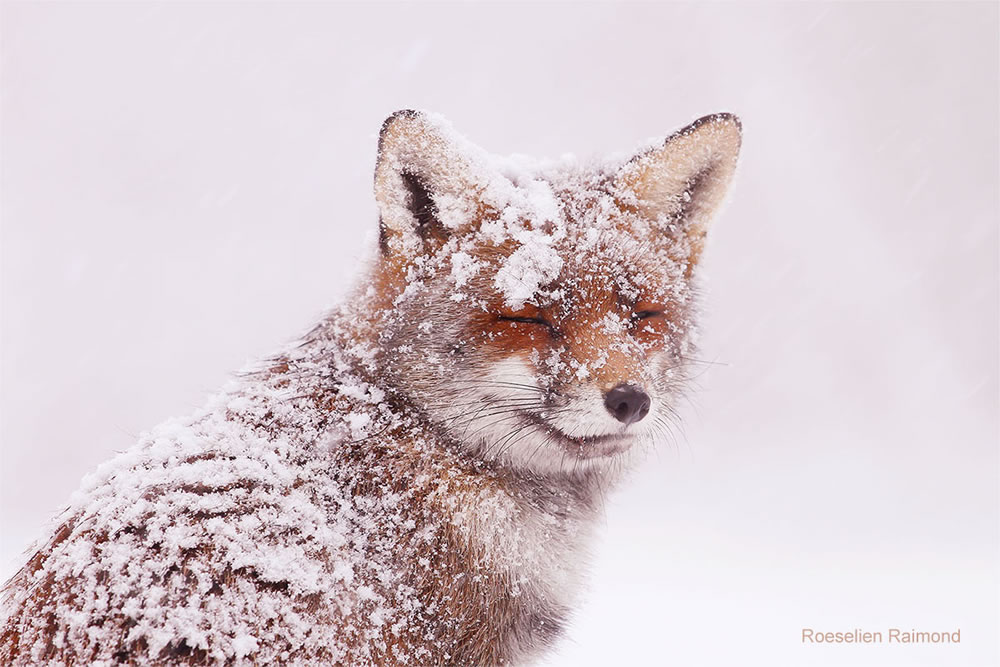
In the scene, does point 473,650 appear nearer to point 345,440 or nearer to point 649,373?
point 345,440

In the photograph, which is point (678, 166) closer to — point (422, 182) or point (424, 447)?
point (422, 182)

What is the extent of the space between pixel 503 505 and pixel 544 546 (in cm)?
20

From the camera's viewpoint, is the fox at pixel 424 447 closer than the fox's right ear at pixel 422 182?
Yes

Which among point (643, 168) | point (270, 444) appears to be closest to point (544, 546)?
point (270, 444)

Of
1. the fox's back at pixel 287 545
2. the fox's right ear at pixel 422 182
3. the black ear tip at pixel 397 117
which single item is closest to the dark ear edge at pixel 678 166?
the fox's right ear at pixel 422 182

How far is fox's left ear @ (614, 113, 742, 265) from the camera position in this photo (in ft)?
8.16

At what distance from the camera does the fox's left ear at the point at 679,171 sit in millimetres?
2488

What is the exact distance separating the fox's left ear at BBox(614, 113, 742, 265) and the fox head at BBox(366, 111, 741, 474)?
2 cm

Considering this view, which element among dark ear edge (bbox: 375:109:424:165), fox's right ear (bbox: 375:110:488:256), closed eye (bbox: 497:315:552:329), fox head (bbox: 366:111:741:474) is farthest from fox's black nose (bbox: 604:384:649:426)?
dark ear edge (bbox: 375:109:424:165)

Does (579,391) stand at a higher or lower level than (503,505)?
higher

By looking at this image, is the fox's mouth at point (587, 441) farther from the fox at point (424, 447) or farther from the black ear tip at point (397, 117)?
the black ear tip at point (397, 117)

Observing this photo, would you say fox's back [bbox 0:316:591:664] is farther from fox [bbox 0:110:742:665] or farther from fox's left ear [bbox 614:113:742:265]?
A: fox's left ear [bbox 614:113:742:265]

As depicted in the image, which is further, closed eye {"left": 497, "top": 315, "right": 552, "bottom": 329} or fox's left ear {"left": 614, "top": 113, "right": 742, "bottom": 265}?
fox's left ear {"left": 614, "top": 113, "right": 742, "bottom": 265}

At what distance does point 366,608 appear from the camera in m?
1.76
